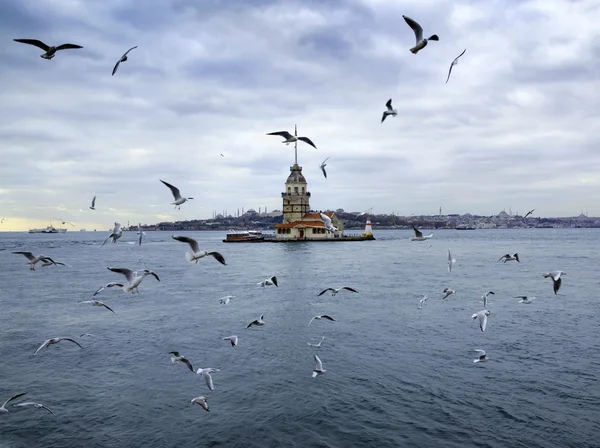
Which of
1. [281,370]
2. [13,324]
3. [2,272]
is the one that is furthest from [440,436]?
[2,272]

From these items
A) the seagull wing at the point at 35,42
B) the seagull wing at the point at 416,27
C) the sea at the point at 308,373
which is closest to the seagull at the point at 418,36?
the seagull wing at the point at 416,27

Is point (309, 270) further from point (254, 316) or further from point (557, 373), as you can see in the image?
point (557, 373)

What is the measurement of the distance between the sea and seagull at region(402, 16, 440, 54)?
9.47 meters

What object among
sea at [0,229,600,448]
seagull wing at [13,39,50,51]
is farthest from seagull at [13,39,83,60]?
sea at [0,229,600,448]

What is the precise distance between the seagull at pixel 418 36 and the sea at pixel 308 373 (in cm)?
947

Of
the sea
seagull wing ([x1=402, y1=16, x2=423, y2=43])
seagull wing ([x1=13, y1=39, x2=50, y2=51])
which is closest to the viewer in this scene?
seagull wing ([x1=13, y1=39, x2=50, y2=51])

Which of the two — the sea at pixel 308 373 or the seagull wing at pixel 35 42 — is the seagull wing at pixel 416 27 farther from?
the sea at pixel 308 373

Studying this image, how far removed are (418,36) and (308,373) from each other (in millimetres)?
11896

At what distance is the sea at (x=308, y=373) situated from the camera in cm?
1229

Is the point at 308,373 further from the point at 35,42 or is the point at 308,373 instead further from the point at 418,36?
the point at 35,42

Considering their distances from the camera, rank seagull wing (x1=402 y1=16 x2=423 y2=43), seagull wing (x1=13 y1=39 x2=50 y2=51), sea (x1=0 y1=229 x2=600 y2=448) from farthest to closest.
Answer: sea (x1=0 y1=229 x2=600 y2=448)
seagull wing (x1=402 y1=16 x2=423 y2=43)
seagull wing (x1=13 y1=39 x2=50 y2=51)

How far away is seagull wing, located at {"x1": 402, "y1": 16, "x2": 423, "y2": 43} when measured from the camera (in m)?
9.66

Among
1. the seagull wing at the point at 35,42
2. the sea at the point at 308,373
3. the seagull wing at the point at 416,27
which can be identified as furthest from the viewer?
the sea at the point at 308,373

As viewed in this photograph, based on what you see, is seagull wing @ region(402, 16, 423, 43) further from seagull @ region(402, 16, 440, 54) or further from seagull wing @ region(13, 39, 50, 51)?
seagull wing @ region(13, 39, 50, 51)
